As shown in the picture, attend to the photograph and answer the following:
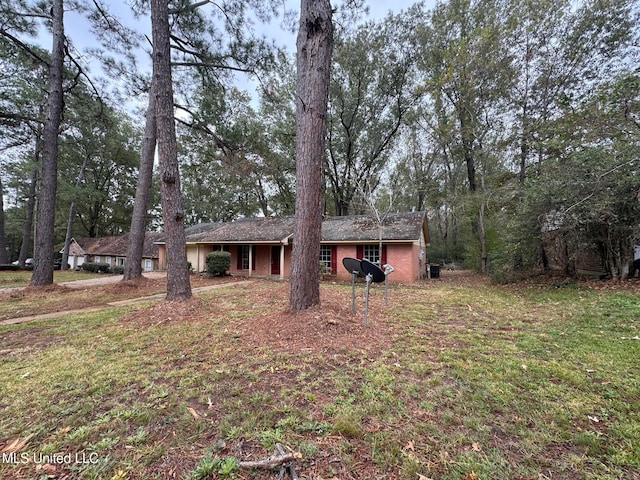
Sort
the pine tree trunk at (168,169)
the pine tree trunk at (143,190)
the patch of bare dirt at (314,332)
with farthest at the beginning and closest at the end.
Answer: the pine tree trunk at (143,190), the pine tree trunk at (168,169), the patch of bare dirt at (314,332)

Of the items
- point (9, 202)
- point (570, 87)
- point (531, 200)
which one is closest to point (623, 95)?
point (531, 200)

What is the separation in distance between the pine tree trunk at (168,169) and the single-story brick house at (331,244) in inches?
289

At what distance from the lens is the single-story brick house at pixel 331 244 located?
12.7 m

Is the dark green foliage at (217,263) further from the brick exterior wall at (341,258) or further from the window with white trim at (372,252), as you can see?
the window with white trim at (372,252)

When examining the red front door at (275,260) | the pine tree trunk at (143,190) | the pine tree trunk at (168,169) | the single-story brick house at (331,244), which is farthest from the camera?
the red front door at (275,260)

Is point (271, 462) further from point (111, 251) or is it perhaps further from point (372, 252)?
point (111, 251)

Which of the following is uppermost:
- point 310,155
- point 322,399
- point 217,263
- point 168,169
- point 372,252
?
point 168,169

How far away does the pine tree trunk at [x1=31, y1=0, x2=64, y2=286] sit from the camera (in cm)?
852

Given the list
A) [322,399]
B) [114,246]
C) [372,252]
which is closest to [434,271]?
[372,252]

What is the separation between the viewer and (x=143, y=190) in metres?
9.55

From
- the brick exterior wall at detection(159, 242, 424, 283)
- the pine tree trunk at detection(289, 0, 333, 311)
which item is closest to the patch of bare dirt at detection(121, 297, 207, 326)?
the pine tree trunk at detection(289, 0, 333, 311)

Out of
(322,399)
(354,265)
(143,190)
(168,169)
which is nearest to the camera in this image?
(322,399)

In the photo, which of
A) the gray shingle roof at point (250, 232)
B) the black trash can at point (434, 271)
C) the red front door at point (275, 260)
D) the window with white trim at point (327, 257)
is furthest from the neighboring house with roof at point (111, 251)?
the black trash can at point (434, 271)

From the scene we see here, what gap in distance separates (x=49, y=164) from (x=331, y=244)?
37.9 feet
